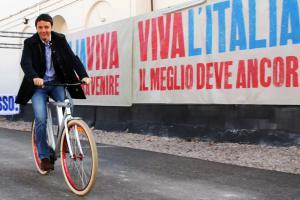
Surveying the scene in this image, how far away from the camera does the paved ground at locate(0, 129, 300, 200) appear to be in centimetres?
518

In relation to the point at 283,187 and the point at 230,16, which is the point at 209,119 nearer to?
the point at 230,16

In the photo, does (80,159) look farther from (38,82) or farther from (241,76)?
(241,76)

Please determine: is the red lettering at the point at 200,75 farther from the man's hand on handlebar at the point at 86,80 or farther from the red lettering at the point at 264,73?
the man's hand on handlebar at the point at 86,80

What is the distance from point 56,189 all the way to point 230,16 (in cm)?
497

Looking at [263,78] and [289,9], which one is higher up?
[289,9]

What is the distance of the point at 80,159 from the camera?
16.6ft

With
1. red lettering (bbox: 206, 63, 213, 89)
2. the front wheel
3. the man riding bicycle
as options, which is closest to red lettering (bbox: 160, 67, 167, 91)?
red lettering (bbox: 206, 63, 213, 89)

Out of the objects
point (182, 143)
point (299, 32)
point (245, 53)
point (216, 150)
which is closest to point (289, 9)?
point (299, 32)

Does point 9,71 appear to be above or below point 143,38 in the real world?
above

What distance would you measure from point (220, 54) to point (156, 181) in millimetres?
3791

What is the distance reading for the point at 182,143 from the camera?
9797 millimetres

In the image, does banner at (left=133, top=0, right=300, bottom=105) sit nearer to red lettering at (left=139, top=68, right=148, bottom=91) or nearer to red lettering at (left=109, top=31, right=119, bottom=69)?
red lettering at (left=139, top=68, right=148, bottom=91)

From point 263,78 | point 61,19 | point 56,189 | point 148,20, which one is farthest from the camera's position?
point 61,19

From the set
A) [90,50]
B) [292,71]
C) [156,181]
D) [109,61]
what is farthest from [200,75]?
[90,50]
